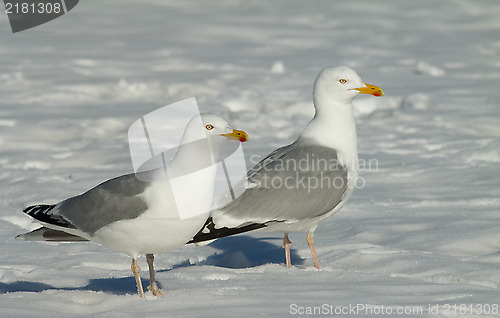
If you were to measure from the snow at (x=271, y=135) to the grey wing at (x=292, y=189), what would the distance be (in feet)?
1.30

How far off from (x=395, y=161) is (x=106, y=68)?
604cm

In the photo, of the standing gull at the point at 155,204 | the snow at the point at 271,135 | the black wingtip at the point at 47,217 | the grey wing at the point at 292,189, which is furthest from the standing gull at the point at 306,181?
the black wingtip at the point at 47,217

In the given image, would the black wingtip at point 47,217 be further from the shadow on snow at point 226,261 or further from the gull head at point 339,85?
the gull head at point 339,85

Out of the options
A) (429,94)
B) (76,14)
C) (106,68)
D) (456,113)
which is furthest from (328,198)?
(76,14)

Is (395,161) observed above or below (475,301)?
below

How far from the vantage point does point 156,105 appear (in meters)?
10.5

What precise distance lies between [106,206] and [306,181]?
1585 mm

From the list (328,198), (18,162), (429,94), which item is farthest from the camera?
(429,94)

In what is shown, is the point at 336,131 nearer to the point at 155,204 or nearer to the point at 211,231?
the point at 211,231

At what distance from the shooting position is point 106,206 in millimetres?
4094

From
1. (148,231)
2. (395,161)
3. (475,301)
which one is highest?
(148,231)

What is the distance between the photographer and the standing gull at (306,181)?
16.4 feet

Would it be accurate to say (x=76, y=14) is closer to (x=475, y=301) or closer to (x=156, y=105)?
(x=156, y=105)

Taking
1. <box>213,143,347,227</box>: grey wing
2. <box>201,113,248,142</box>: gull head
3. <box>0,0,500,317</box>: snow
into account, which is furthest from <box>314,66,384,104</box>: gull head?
<box>201,113,248,142</box>: gull head
